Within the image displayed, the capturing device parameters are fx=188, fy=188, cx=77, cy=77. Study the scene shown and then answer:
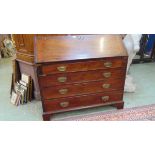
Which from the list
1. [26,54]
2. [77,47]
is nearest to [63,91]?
[77,47]

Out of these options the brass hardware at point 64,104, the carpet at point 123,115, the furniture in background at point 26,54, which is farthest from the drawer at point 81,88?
the furniture in background at point 26,54

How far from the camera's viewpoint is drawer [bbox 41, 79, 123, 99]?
6.84 feet

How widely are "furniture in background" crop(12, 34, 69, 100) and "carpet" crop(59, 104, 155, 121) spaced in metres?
0.74

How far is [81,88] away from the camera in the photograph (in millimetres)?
2156

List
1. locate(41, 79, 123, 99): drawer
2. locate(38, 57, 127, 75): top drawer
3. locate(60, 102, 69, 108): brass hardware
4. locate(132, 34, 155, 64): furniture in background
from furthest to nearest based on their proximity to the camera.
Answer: locate(132, 34, 155, 64): furniture in background, locate(60, 102, 69, 108): brass hardware, locate(41, 79, 123, 99): drawer, locate(38, 57, 127, 75): top drawer

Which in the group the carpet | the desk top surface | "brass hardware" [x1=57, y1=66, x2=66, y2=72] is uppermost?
the desk top surface

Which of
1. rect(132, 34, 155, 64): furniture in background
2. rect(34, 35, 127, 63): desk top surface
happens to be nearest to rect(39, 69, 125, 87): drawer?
rect(34, 35, 127, 63): desk top surface

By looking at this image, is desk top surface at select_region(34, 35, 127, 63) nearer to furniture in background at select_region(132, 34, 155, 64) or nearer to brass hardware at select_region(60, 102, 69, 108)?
brass hardware at select_region(60, 102, 69, 108)

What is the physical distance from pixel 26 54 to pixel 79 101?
896 mm

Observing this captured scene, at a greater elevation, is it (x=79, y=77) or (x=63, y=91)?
(x=79, y=77)

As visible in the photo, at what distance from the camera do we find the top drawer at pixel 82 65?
1947 mm

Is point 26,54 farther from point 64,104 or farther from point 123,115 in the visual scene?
point 123,115
